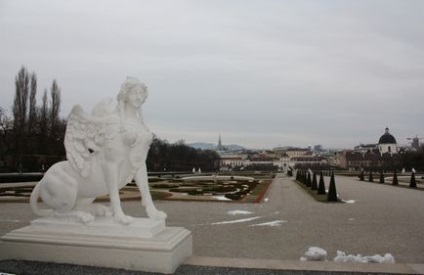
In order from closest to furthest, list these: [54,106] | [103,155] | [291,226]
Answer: [103,155] → [291,226] → [54,106]

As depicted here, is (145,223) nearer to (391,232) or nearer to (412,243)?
(412,243)

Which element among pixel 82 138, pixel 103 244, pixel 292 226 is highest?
pixel 82 138

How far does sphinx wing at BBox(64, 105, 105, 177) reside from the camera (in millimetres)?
6141

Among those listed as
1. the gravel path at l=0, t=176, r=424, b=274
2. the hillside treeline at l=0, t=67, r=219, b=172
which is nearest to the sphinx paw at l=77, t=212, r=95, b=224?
the gravel path at l=0, t=176, r=424, b=274

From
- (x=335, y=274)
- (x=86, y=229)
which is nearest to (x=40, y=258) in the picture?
(x=86, y=229)

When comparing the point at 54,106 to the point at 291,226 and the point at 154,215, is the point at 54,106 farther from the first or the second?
the point at 154,215

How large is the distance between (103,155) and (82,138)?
0.39 m

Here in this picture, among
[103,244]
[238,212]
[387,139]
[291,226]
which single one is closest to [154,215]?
[103,244]

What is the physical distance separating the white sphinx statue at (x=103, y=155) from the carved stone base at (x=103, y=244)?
0.25m

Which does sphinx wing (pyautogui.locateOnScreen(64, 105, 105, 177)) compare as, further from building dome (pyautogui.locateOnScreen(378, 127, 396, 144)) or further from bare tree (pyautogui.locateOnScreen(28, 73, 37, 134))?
building dome (pyautogui.locateOnScreen(378, 127, 396, 144))

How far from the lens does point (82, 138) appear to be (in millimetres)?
6191

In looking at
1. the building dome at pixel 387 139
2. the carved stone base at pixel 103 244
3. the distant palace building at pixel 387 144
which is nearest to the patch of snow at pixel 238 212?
the carved stone base at pixel 103 244

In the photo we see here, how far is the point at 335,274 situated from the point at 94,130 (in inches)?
140

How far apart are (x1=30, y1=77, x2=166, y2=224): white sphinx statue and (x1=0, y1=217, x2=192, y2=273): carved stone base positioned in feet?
0.82
